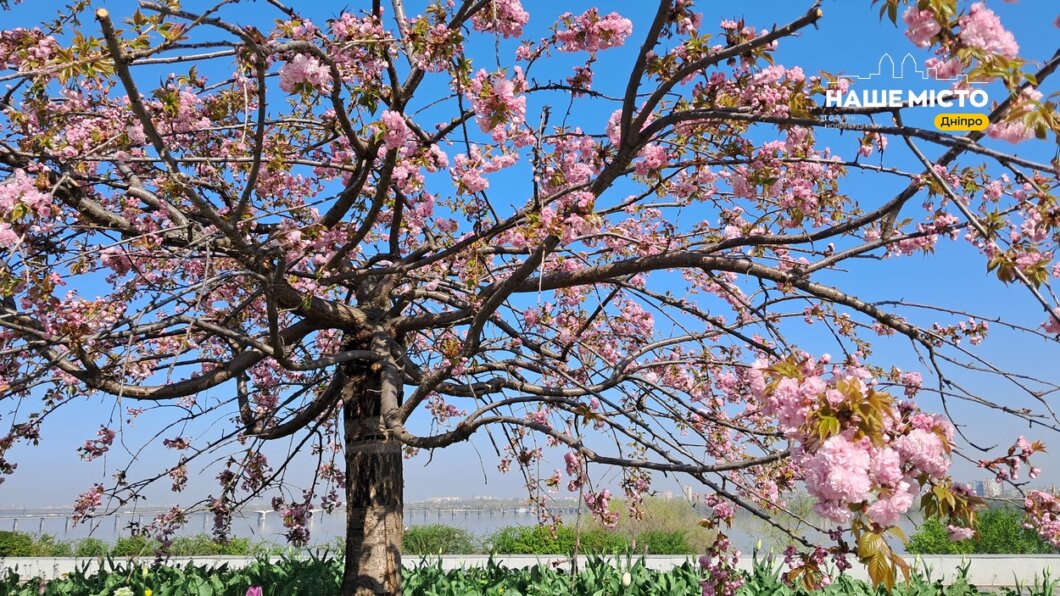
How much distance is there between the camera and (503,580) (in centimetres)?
641

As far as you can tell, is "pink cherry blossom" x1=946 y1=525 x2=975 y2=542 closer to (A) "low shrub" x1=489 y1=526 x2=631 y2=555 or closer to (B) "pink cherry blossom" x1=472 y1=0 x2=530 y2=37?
(B) "pink cherry blossom" x1=472 y1=0 x2=530 y2=37

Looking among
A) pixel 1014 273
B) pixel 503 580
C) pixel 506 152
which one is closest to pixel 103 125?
pixel 506 152

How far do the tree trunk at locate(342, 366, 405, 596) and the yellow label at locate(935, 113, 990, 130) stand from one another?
368 centimetres

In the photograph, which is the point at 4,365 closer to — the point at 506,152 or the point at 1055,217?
the point at 506,152

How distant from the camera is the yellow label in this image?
337cm

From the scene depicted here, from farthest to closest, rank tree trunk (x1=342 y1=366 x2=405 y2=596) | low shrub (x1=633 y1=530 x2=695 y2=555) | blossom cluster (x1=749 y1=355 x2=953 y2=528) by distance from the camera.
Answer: low shrub (x1=633 y1=530 x2=695 y2=555)
tree trunk (x1=342 y1=366 x2=405 y2=596)
blossom cluster (x1=749 y1=355 x2=953 y2=528)

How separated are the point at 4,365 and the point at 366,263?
267 centimetres

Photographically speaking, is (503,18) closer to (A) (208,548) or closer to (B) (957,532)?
(B) (957,532)

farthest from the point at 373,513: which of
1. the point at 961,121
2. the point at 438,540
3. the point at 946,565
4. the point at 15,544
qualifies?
the point at 15,544

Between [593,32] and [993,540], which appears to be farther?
[993,540]

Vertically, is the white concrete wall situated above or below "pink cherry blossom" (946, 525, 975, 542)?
below

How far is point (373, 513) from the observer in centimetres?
522

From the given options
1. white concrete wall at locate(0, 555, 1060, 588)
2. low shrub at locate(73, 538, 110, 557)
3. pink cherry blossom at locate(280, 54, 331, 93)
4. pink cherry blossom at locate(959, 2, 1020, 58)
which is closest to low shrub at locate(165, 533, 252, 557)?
low shrub at locate(73, 538, 110, 557)

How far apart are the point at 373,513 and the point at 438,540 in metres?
10.0
